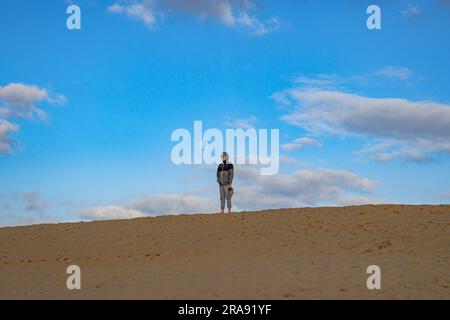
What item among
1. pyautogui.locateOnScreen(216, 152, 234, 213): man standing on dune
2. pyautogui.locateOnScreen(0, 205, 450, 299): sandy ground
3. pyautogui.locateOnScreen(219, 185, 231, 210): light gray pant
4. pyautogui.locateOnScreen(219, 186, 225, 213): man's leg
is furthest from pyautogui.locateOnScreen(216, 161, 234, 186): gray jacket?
pyautogui.locateOnScreen(0, 205, 450, 299): sandy ground

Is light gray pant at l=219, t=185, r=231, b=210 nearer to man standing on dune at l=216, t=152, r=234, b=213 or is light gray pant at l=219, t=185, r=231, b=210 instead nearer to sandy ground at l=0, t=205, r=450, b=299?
man standing on dune at l=216, t=152, r=234, b=213

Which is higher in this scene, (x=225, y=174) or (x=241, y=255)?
(x=225, y=174)

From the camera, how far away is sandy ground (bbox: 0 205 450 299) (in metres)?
15.6

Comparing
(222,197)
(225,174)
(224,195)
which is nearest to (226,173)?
(225,174)

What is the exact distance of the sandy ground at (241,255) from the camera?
15.6m

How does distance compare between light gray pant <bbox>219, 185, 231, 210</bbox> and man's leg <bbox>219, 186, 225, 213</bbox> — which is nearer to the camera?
light gray pant <bbox>219, 185, 231, 210</bbox>

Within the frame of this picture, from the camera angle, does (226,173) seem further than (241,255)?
Yes

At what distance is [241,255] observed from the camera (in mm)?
19516

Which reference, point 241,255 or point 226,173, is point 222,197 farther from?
point 241,255

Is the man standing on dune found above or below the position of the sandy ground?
above

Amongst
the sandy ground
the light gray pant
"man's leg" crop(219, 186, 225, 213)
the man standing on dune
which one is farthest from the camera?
"man's leg" crop(219, 186, 225, 213)

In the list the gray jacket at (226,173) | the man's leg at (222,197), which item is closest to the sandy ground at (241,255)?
the man's leg at (222,197)

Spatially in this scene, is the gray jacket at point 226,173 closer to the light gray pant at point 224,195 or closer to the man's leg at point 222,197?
the light gray pant at point 224,195
